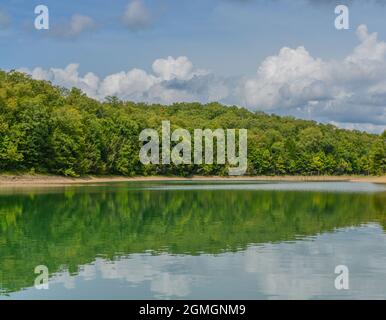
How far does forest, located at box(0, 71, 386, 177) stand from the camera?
71438 millimetres

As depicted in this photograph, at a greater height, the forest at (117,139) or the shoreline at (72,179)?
the forest at (117,139)

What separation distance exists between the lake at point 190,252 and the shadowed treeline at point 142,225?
42mm

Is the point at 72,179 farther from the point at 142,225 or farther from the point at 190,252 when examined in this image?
the point at 190,252

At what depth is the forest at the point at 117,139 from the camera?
234 feet

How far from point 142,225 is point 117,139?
217 ft

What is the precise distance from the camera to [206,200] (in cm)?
4328

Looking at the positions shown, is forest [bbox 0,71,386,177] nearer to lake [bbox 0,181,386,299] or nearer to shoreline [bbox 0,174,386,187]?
shoreline [bbox 0,174,386,187]

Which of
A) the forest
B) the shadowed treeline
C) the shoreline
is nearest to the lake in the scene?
the shadowed treeline

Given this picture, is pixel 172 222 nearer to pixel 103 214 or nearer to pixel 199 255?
pixel 103 214

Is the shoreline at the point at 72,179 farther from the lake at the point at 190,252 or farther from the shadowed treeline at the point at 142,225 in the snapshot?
the lake at the point at 190,252

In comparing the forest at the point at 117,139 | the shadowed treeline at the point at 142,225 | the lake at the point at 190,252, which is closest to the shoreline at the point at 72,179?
the forest at the point at 117,139

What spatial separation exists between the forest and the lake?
38.4 m

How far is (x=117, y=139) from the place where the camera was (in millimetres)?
92000
